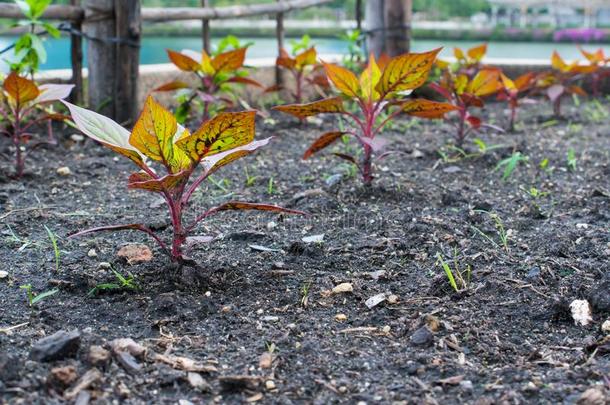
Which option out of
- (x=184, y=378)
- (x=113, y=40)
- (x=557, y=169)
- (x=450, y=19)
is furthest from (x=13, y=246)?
(x=450, y=19)

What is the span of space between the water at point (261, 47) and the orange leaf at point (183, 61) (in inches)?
13.1

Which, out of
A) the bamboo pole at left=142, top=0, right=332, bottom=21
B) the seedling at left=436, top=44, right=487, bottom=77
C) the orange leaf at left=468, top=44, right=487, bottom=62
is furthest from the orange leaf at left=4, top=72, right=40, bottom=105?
the orange leaf at left=468, top=44, right=487, bottom=62

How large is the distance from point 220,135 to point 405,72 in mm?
833

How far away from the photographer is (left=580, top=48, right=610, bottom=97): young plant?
15.1ft

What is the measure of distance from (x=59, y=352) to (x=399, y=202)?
4.61 feet

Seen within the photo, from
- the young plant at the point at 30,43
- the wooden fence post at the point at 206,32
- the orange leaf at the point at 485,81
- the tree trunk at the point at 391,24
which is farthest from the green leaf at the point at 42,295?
the tree trunk at the point at 391,24

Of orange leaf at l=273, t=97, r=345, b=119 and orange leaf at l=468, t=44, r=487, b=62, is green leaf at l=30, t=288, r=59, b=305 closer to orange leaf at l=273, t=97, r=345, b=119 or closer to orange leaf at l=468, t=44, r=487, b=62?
orange leaf at l=273, t=97, r=345, b=119

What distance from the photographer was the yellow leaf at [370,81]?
248 cm

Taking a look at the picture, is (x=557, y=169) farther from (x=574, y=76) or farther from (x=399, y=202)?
(x=574, y=76)

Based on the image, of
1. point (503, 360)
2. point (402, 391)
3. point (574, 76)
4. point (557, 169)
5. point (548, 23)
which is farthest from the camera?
point (548, 23)

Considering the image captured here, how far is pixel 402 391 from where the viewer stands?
4.45 feet

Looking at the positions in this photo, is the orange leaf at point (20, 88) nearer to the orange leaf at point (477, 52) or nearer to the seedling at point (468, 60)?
the seedling at point (468, 60)

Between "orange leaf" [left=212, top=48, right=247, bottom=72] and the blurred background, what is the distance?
0.63 metres

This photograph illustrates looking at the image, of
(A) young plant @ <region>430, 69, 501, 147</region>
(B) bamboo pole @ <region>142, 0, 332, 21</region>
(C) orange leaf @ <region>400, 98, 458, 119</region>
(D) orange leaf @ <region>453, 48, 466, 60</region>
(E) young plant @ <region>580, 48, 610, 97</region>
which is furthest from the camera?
(E) young plant @ <region>580, 48, 610, 97</region>
